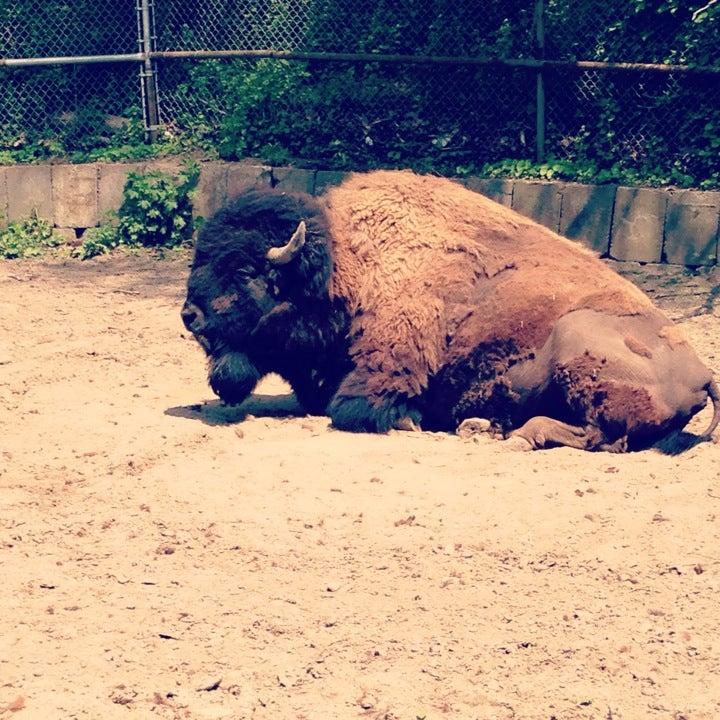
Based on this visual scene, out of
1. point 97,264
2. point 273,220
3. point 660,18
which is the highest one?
point 660,18

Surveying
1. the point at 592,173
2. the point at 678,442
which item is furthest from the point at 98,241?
the point at 678,442

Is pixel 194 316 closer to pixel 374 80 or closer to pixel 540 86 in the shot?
pixel 540 86

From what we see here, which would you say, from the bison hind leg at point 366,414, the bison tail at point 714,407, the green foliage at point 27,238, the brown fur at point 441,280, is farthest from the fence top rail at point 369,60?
the bison hind leg at point 366,414

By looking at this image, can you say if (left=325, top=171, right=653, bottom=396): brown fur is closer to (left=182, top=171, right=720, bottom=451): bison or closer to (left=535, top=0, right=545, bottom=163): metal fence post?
(left=182, top=171, right=720, bottom=451): bison

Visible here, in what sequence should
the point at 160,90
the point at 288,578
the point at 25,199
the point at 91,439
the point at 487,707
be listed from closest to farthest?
the point at 487,707
the point at 288,578
the point at 91,439
the point at 25,199
the point at 160,90

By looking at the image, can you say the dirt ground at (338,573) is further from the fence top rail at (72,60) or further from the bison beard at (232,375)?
the fence top rail at (72,60)

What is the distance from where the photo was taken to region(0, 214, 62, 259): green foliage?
1114 cm

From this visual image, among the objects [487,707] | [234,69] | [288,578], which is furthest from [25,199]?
[487,707]

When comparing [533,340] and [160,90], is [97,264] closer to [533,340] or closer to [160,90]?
[160,90]

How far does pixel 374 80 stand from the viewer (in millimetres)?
11836

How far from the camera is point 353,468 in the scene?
585cm

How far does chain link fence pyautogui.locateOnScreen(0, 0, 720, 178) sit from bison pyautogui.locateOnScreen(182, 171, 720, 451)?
4.06 metres

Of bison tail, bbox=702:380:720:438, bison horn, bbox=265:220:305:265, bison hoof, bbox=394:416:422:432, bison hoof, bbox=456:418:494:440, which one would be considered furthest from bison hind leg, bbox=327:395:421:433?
bison tail, bbox=702:380:720:438

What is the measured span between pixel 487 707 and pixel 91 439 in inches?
118
